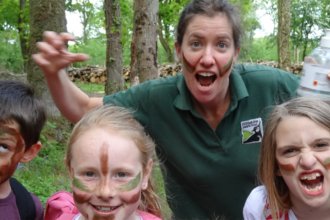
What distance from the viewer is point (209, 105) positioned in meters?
2.47

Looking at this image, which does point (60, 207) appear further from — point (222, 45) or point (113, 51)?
point (113, 51)

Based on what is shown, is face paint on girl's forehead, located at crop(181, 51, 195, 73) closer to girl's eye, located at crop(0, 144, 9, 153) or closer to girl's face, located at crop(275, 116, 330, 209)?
girl's face, located at crop(275, 116, 330, 209)

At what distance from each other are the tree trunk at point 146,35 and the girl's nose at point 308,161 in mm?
2734

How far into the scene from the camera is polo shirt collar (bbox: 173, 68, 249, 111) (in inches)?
95.1

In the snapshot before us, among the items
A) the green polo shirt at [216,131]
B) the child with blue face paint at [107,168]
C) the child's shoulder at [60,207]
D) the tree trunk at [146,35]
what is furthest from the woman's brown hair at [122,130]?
the tree trunk at [146,35]

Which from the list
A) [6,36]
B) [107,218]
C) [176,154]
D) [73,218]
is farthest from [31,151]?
[6,36]

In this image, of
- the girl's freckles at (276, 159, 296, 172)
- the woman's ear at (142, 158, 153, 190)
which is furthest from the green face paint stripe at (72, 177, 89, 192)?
the girl's freckles at (276, 159, 296, 172)

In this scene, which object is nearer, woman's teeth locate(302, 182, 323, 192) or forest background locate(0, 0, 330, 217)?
woman's teeth locate(302, 182, 323, 192)

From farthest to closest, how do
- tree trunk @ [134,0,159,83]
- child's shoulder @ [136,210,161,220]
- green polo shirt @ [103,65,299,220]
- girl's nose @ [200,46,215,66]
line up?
tree trunk @ [134,0,159,83] → green polo shirt @ [103,65,299,220] → girl's nose @ [200,46,215,66] → child's shoulder @ [136,210,161,220]

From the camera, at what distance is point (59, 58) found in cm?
195

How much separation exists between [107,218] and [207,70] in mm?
1208

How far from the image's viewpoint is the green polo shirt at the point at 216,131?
240cm

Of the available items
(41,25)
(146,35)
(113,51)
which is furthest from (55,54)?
(113,51)

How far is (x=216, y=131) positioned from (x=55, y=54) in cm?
121
